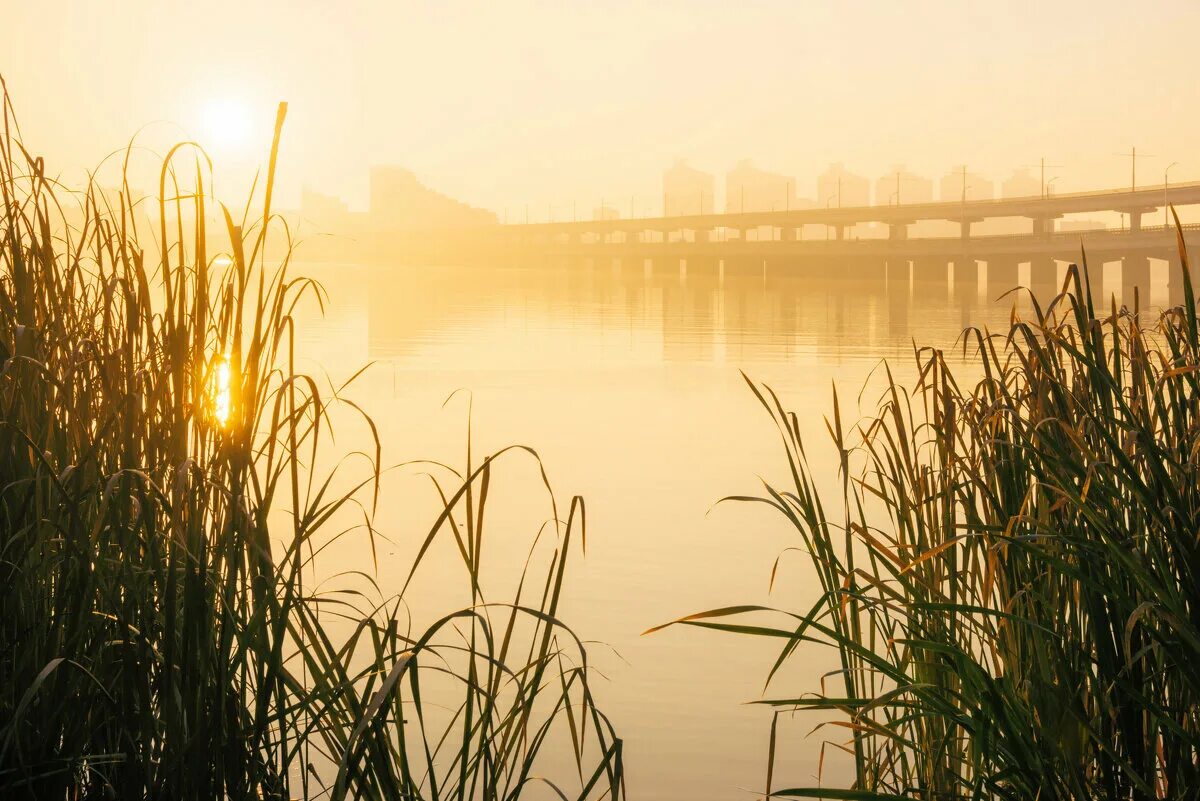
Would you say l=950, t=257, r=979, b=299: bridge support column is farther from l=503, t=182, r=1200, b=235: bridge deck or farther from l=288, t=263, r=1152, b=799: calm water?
l=288, t=263, r=1152, b=799: calm water

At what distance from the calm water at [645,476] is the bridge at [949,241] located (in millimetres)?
40534

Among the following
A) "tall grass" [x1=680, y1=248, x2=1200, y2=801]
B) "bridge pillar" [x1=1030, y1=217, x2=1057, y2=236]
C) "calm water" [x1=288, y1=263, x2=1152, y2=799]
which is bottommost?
"calm water" [x1=288, y1=263, x2=1152, y2=799]

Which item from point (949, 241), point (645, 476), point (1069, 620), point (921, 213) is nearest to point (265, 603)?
point (1069, 620)

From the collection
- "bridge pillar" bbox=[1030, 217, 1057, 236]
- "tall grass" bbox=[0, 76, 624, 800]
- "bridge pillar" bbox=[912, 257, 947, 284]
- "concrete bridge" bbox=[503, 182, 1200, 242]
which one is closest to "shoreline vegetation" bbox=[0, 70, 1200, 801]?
"tall grass" bbox=[0, 76, 624, 800]

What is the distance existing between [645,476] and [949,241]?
2635 inches

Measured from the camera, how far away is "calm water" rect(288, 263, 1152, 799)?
4527 mm

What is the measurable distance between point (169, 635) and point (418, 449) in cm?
819

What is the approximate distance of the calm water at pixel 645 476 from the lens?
178 inches

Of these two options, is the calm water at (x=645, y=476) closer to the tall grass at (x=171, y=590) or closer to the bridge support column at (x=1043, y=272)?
the tall grass at (x=171, y=590)

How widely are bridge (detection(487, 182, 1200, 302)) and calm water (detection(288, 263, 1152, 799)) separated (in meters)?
40.5

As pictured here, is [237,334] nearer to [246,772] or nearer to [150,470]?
[150,470]

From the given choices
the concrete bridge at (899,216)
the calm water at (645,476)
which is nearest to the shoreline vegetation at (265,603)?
the calm water at (645,476)

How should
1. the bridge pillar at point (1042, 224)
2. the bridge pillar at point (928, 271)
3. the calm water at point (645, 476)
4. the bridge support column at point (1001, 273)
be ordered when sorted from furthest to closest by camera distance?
the bridge pillar at point (928, 271), the bridge pillar at point (1042, 224), the bridge support column at point (1001, 273), the calm water at point (645, 476)

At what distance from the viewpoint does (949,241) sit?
72.7 m
